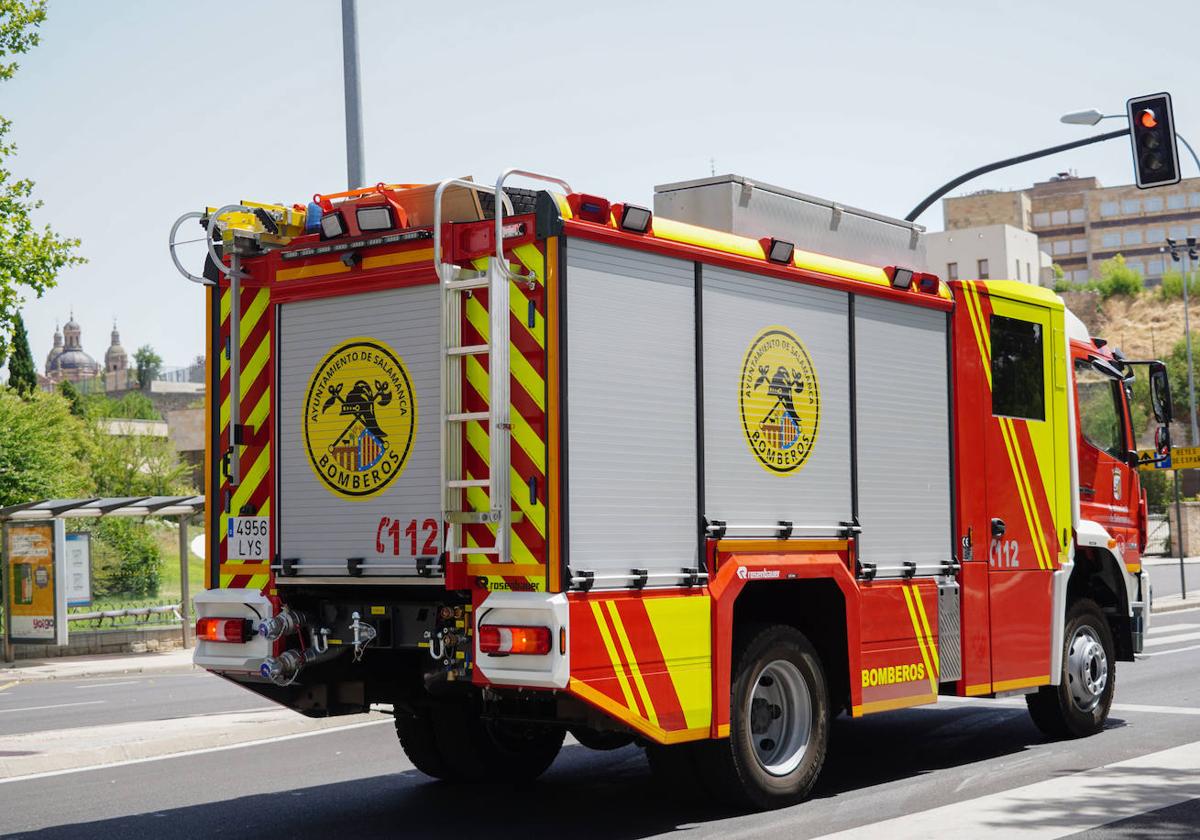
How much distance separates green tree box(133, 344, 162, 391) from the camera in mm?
173125

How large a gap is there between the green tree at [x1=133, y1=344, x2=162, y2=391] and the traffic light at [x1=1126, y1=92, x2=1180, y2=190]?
532 feet

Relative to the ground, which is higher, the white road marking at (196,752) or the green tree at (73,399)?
the green tree at (73,399)

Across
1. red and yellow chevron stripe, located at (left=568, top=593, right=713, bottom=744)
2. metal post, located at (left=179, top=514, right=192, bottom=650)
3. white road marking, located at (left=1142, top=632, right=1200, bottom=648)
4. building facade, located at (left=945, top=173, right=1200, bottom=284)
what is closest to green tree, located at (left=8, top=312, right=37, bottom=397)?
metal post, located at (left=179, top=514, right=192, bottom=650)

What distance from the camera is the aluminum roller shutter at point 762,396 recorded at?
8.04m

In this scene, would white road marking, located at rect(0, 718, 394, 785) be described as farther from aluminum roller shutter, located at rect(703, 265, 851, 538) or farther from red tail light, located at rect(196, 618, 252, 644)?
aluminum roller shutter, located at rect(703, 265, 851, 538)

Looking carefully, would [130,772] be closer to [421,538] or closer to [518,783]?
[518,783]

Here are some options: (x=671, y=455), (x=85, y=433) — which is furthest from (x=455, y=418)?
(x=85, y=433)

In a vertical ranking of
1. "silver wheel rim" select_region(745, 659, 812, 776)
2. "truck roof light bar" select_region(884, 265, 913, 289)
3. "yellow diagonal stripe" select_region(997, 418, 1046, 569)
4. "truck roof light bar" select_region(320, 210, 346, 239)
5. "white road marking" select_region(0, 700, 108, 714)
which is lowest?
"white road marking" select_region(0, 700, 108, 714)

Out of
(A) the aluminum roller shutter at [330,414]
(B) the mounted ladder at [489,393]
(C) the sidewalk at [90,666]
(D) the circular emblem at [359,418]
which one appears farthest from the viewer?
(C) the sidewalk at [90,666]

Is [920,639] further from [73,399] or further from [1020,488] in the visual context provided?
[73,399]

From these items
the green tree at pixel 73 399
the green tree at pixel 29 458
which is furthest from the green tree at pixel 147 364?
the green tree at pixel 29 458

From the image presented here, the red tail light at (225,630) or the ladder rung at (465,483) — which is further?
the red tail light at (225,630)

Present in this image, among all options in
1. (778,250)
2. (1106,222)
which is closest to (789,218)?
(778,250)

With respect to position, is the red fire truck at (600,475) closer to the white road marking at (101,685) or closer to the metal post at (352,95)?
the metal post at (352,95)
